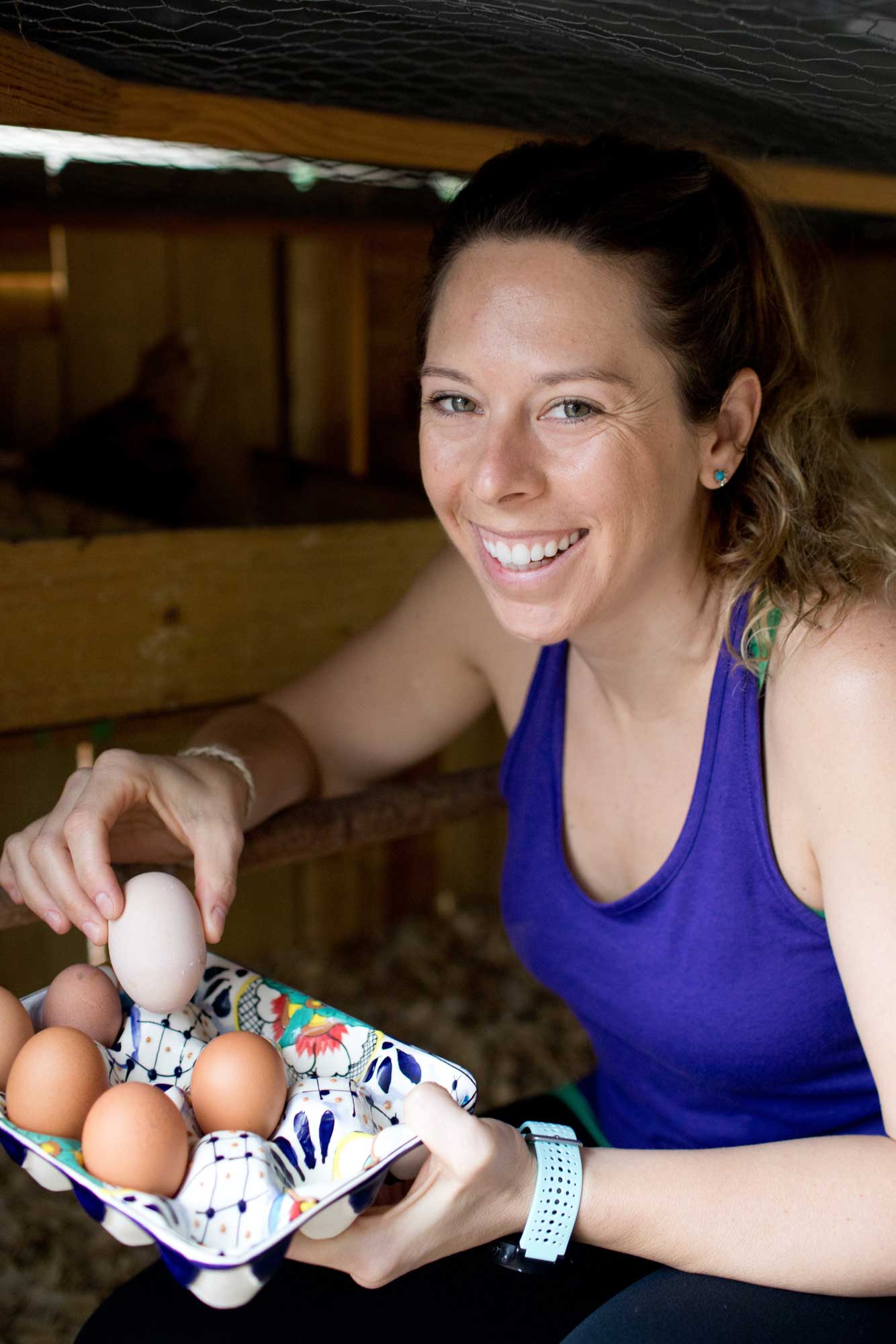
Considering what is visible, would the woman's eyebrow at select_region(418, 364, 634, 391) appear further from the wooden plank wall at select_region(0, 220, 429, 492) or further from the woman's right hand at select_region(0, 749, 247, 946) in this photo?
the wooden plank wall at select_region(0, 220, 429, 492)

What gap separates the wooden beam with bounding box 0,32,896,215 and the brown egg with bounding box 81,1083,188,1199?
2.25 ft

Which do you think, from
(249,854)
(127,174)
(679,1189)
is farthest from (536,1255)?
(127,174)

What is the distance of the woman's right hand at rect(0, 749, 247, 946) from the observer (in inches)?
37.4

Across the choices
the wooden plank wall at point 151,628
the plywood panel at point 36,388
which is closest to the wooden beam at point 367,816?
the wooden plank wall at point 151,628

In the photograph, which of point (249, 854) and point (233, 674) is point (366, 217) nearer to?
point (233, 674)

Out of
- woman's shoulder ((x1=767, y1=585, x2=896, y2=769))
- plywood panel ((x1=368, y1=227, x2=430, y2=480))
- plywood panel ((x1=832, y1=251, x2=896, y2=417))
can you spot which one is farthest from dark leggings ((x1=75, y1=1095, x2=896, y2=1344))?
plywood panel ((x1=832, y1=251, x2=896, y2=417))

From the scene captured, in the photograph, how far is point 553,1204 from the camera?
2.85 ft

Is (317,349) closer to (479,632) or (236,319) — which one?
(236,319)

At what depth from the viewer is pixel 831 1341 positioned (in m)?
0.88

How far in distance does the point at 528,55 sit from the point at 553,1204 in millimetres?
892

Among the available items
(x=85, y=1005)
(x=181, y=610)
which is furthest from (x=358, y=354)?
(x=85, y=1005)

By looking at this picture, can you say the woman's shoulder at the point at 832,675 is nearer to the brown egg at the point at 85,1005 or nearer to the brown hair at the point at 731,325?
the brown hair at the point at 731,325

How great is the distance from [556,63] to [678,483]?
0.38m

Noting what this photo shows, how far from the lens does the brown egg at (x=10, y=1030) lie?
848 mm
